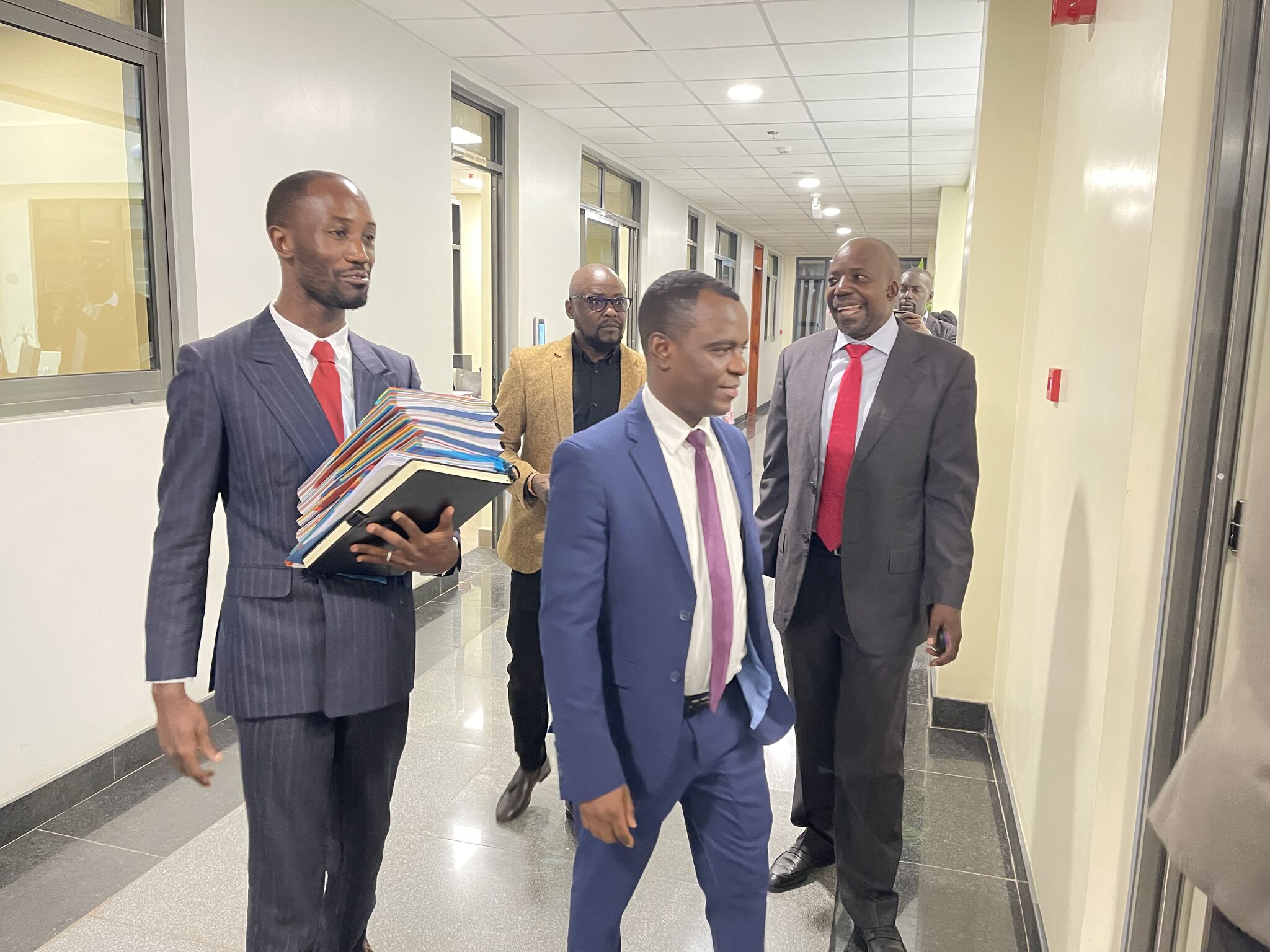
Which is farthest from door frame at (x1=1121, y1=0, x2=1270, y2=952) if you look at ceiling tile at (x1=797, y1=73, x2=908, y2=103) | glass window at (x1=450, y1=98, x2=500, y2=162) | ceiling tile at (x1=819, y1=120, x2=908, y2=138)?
ceiling tile at (x1=819, y1=120, x2=908, y2=138)

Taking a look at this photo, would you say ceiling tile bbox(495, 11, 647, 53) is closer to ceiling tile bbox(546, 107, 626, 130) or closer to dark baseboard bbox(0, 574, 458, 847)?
ceiling tile bbox(546, 107, 626, 130)

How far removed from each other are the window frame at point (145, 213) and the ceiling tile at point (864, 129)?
16.2 feet

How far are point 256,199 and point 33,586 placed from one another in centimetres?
180

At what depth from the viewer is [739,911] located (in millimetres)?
1668

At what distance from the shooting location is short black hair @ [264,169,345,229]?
1647 millimetres

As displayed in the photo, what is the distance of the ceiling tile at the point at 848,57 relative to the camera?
195 inches

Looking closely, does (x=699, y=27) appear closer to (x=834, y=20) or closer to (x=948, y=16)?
(x=834, y=20)

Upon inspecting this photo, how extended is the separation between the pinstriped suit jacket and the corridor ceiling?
347cm

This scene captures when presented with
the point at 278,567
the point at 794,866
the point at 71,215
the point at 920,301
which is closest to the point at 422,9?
the point at 71,215

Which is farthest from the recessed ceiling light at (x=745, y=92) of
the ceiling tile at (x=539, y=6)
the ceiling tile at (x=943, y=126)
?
the ceiling tile at (x=539, y=6)

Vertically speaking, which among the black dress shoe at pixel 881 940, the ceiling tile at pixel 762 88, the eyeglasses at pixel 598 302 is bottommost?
the black dress shoe at pixel 881 940

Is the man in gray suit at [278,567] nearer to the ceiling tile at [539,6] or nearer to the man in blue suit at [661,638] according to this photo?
the man in blue suit at [661,638]

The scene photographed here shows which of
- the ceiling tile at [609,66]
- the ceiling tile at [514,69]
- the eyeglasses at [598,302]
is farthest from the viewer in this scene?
the ceiling tile at [514,69]

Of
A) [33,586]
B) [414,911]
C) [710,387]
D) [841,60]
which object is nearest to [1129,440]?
[710,387]
